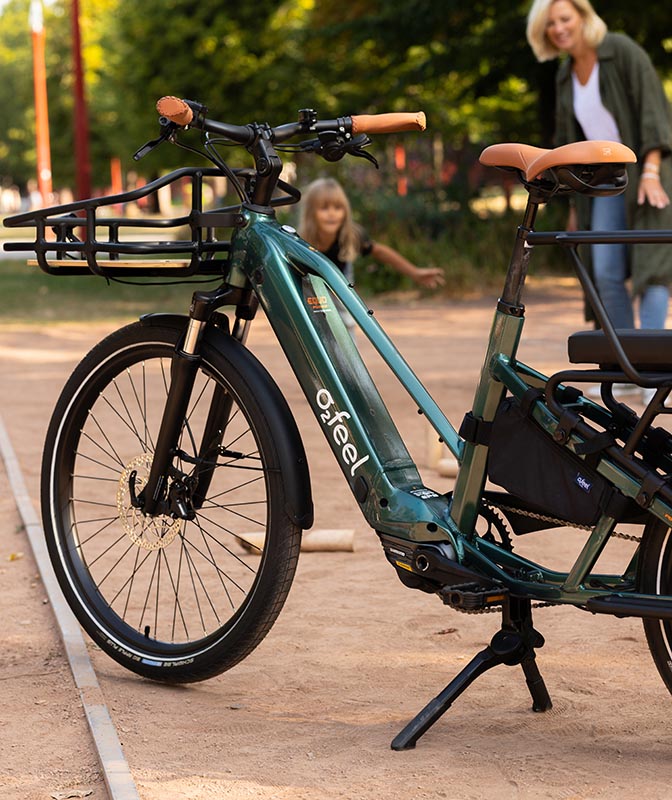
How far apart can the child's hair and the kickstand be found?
15.5ft

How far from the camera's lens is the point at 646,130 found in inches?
275

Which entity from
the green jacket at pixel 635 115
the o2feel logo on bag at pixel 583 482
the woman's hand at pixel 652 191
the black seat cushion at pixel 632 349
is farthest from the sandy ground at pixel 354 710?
the green jacket at pixel 635 115

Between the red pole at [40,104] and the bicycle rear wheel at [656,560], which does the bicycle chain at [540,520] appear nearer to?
the bicycle rear wheel at [656,560]

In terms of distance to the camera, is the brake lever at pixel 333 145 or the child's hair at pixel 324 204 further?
the child's hair at pixel 324 204

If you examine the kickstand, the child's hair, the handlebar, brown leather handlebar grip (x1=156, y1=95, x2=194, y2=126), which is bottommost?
the kickstand

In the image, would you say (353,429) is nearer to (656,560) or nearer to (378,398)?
(378,398)

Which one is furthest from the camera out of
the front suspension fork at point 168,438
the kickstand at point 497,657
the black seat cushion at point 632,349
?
the front suspension fork at point 168,438

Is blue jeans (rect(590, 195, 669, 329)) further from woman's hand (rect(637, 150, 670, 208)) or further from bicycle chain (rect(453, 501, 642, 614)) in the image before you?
bicycle chain (rect(453, 501, 642, 614))

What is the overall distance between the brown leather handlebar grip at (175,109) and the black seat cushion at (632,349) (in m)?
1.06

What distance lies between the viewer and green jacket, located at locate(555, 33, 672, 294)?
6996mm

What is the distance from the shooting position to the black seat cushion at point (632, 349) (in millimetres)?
2961

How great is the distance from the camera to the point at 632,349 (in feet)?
9.82

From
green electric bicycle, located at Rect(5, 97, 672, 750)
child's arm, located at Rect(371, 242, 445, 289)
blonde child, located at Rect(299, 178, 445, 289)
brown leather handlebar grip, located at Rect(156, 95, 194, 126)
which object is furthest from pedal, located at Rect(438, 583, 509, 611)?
blonde child, located at Rect(299, 178, 445, 289)

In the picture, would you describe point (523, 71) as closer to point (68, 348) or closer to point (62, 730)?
point (68, 348)
